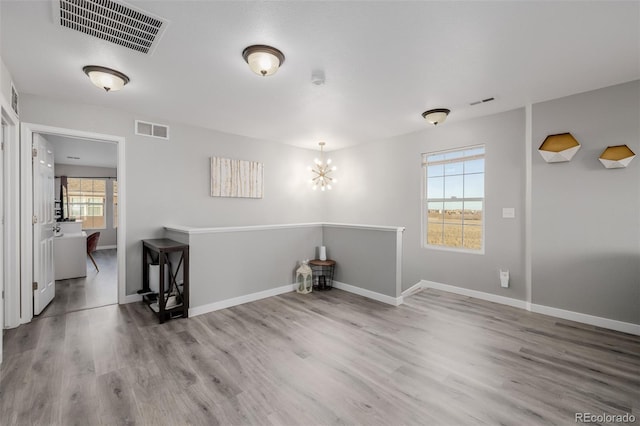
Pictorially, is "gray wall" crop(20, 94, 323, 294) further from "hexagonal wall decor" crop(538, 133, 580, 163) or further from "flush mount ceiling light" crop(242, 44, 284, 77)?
"hexagonal wall decor" crop(538, 133, 580, 163)

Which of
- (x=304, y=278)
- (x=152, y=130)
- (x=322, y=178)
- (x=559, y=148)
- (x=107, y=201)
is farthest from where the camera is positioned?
(x=107, y=201)

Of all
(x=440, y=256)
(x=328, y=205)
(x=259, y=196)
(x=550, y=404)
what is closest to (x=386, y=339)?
(x=550, y=404)

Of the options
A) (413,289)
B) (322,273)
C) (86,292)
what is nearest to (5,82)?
(86,292)

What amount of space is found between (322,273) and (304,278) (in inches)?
16.8

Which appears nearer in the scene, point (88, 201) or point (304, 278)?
point (304, 278)

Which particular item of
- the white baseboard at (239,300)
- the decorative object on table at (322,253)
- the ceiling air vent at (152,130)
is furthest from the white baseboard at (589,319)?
the ceiling air vent at (152,130)

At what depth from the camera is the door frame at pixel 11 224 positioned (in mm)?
3006

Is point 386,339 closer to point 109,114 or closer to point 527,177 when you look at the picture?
point 527,177

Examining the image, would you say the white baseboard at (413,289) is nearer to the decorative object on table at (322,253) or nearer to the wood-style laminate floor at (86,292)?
the decorative object on table at (322,253)

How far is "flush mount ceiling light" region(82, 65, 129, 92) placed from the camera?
104 inches

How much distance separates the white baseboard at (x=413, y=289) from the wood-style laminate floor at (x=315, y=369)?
777mm

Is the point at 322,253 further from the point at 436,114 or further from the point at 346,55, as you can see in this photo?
the point at 346,55

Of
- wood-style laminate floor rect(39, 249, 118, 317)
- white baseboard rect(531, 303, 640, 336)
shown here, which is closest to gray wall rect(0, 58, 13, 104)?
wood-style laminate floor rect(39, 249, 118, 317)

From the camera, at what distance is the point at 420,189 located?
15.8 ft
